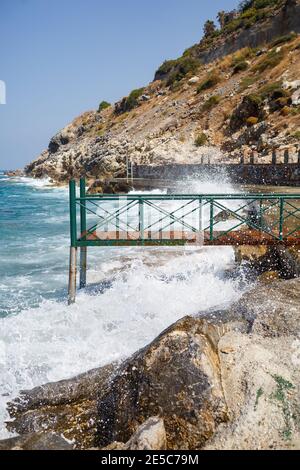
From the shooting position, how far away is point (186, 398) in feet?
13.2

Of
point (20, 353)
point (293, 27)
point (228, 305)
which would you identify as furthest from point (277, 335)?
point (293, 27)

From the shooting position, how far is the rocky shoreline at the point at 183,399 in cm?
381

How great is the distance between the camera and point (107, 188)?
114 ft

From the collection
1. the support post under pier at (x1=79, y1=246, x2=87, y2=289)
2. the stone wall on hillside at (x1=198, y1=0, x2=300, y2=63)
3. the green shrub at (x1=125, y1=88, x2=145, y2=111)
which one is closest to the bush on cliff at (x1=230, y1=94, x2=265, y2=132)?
the stone wall on hillside at (x1=198, y1=0, x2=300, y2=63)

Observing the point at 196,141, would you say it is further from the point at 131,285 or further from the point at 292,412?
the point at 292,412

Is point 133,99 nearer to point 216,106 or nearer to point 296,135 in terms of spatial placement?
point 216,106

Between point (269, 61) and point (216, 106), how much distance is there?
284 inches

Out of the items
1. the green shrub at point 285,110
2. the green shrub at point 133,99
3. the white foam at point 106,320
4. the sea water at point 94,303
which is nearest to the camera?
the white foam at point 106,320

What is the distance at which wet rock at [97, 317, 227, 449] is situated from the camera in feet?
12.8

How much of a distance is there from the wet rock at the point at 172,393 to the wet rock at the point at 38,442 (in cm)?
39

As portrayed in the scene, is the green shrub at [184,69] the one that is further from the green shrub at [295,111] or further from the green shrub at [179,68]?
the green shrub at [295,111]

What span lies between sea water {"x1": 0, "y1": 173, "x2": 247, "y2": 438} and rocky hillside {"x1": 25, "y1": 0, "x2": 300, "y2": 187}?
1873 cm

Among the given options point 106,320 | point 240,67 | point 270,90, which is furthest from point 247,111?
point 106,320

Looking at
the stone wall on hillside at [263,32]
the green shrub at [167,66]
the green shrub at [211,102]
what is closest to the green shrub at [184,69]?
the stone wall on hillside at [263,32]
